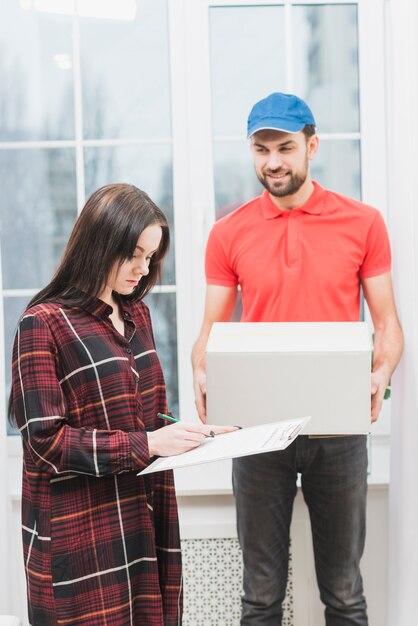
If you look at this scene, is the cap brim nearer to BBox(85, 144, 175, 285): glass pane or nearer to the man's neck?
the man's neck

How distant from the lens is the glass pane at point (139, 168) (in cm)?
241

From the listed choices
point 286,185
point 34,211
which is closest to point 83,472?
point 286,185

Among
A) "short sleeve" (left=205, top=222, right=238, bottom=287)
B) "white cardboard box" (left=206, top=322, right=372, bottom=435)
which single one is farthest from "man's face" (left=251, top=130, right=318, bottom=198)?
"white cardboard box" (left=206, top=322, right=372, bottom=435)

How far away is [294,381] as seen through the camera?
158cm

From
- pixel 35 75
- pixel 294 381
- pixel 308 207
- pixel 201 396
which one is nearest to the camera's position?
pixel 294 381

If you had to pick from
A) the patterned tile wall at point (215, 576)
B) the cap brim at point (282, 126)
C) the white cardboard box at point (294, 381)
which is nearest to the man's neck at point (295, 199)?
the cap brim at point (282, 126)

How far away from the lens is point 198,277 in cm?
238

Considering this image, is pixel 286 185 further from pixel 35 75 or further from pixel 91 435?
pixel 35 75

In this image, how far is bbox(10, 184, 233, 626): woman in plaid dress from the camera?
4.25ft

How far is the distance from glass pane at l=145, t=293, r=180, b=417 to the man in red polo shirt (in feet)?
1.58

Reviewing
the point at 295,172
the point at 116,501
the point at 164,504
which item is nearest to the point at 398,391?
the point at 295,172

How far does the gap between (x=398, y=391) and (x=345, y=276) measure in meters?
0.40

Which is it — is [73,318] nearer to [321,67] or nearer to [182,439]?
[182,439]

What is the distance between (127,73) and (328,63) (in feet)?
2.06
